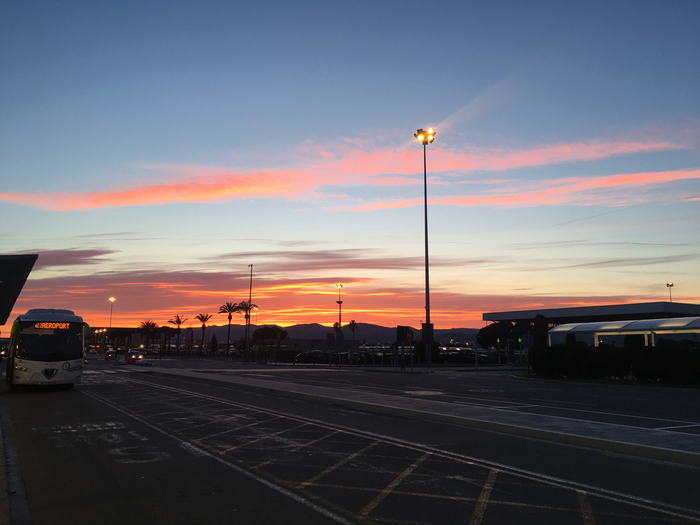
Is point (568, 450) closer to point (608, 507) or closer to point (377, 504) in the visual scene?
point (608, 507)

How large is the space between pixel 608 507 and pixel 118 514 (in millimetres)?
5742

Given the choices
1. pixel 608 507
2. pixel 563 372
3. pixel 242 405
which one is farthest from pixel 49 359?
pixel 563 372

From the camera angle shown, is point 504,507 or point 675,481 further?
point 675,481

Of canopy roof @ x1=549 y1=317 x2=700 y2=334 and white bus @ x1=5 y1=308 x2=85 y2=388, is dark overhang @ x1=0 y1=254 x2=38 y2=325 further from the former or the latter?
canopy roof @ x1=549 y1=317 x2=700 y2=334

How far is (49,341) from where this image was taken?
22172mm

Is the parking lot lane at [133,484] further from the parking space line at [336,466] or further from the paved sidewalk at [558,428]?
the paved sidewalk at [558,428]

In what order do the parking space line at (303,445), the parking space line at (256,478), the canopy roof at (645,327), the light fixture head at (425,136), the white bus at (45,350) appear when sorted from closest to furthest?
the parking space line at (256,478) < the parking space line at (303,445) < the white bus at (45,350) < the canopy roof at (645,327) < the light fixture head at (425,136)

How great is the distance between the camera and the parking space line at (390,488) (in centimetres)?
626

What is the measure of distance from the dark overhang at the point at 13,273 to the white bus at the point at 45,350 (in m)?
2.41

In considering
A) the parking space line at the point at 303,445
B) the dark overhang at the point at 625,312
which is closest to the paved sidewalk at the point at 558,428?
the parking space line at the point at 303,445

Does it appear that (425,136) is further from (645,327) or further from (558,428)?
(558,428)

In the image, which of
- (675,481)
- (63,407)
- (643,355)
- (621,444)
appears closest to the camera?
(675,481)

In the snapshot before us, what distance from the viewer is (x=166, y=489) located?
7.18 metres

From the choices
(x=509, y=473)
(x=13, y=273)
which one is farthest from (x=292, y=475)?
(x=13, y=273)
